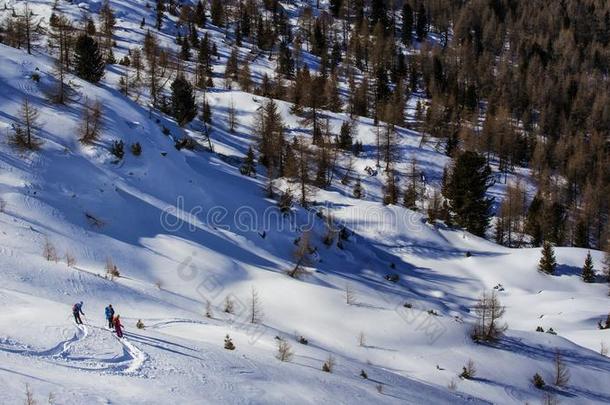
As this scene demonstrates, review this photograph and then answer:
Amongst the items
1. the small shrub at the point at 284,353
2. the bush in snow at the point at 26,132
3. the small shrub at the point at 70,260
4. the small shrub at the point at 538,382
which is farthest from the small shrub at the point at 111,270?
the small shrub at the point at 538,382

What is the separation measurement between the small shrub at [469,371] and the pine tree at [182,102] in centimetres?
4185

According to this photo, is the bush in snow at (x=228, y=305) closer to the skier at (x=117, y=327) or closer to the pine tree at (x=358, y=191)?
the skier at (x=117, y=327)

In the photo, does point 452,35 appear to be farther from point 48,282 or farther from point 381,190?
point 48,282

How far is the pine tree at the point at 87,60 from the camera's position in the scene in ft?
161

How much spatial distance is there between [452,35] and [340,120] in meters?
67.0

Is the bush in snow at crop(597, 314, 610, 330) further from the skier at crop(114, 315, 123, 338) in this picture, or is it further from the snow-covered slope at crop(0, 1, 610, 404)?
the skier at crop(114, 315, 123, 338)

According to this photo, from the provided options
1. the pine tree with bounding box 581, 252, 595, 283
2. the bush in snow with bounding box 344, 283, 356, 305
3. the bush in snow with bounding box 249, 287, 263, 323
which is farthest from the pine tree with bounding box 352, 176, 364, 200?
the bush in snow with bounding box 249, 287, 263, 323

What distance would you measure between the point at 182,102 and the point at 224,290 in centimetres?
3193

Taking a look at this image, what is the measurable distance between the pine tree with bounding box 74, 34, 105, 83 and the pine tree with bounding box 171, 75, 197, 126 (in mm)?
8244

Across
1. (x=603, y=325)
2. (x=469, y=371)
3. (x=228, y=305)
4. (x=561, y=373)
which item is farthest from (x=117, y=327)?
(x=603, y=325)

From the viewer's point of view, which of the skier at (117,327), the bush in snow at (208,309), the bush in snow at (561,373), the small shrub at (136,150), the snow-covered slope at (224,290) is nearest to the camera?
the snow-covered slope at (224,290)

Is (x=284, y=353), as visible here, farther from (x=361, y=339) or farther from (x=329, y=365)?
→ (x=361, y=339)

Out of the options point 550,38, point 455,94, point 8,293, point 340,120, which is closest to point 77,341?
point 8,293

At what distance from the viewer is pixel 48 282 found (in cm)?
2230
